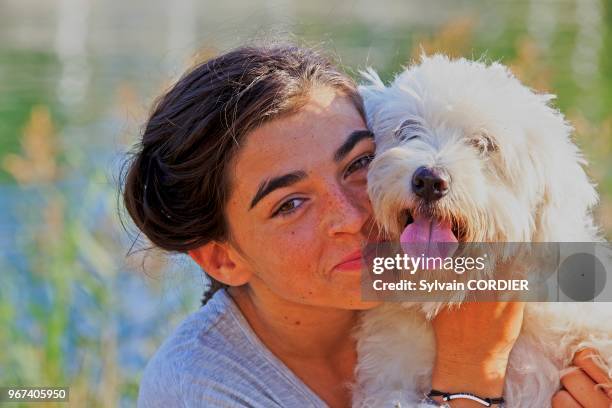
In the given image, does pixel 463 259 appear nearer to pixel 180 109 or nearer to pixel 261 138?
pixel 261 138

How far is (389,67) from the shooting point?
668 cm

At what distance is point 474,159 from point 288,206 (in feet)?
1.80

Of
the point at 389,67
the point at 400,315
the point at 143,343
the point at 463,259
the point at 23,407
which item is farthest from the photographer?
the point at 389,67

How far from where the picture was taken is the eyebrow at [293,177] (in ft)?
9.67

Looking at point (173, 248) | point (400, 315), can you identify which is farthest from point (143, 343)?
point (400, 315)

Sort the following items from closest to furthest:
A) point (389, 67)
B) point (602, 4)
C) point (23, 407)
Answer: point (23, 407) < point (389, 67) < point (602, 4)

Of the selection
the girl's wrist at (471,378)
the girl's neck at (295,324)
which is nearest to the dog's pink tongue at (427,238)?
the girl's wrist at (471,378)

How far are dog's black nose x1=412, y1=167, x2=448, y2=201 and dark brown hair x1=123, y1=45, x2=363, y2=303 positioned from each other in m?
0.45

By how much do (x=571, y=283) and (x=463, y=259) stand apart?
14.8 inches

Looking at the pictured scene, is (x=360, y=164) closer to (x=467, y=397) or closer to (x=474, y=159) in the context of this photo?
(x=474, y=159)

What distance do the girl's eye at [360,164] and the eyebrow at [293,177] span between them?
5 cm

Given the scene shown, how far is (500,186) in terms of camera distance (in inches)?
117
